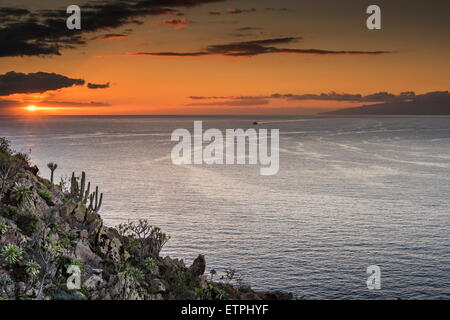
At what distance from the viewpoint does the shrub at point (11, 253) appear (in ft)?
109

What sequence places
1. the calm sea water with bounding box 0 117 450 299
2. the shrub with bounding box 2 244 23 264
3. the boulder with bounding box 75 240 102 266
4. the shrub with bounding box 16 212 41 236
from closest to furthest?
the shrub with bounding box 2 244 23 264 < the shrub with bounding box 16 212 41 236 < the boulder with bounding box 75 240 102 266 < the calm sea water with bounding box 0 117 450 299

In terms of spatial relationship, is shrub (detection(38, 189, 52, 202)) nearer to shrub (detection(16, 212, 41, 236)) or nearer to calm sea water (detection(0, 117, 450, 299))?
shrub (detection(16, 212, 41, 236))

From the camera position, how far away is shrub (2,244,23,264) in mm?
33219

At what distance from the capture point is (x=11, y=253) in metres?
33.4

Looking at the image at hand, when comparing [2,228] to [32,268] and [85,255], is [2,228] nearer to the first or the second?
[32,268]

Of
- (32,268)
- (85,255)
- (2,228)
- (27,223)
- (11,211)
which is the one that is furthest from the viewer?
(85,255)

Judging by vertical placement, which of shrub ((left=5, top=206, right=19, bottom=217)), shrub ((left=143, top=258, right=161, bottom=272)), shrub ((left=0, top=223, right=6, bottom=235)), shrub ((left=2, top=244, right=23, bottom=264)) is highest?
shrub ((left=5, top=206, right=19, bottom=217))

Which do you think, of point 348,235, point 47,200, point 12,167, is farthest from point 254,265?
point 12,167

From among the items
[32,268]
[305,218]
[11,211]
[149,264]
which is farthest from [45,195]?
[305,218]

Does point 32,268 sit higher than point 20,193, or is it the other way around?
point 20,193

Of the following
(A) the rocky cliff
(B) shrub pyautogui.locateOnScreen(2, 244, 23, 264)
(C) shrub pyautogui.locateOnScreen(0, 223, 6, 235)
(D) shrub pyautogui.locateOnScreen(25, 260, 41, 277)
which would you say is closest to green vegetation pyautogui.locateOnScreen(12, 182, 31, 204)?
(A) the rocky cliff

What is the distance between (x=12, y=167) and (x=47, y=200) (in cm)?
574
